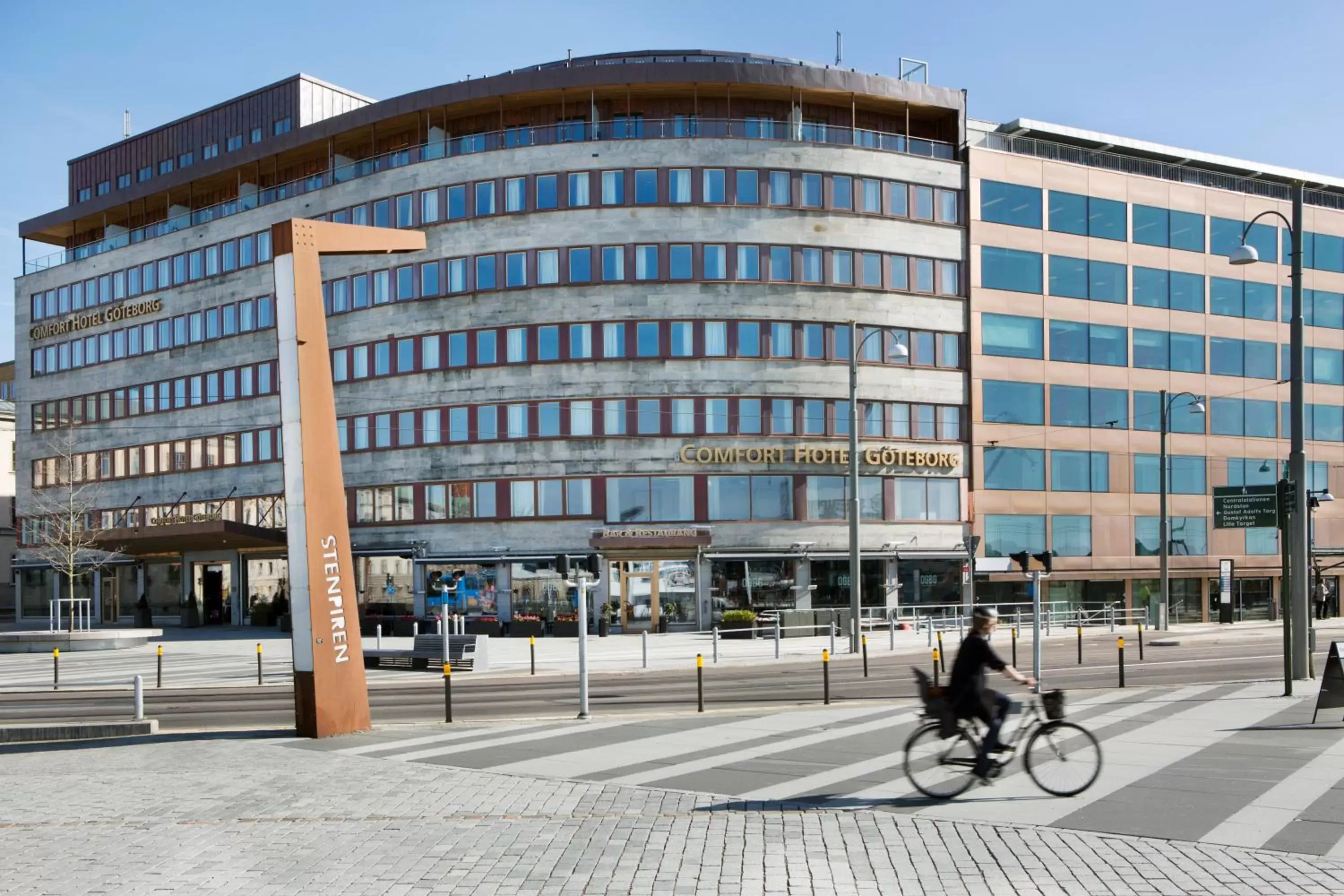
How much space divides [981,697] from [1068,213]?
45.5 m

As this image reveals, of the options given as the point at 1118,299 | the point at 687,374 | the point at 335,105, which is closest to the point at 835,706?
the point at 687,374

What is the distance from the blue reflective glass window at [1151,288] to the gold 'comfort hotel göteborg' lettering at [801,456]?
1261cm

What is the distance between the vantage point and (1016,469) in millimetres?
52031

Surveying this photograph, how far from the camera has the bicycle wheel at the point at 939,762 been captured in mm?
11289

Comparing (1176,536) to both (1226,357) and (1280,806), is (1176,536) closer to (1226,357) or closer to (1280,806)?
(1226,357)

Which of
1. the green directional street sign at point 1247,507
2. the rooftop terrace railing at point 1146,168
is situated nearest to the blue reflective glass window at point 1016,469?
the rooftop terrace railing at point 1146,168

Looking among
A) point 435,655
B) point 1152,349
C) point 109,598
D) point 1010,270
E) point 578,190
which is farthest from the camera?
point 109,598

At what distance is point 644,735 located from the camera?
635 inches

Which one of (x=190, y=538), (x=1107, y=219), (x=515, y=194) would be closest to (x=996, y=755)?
(x=515, y=194)

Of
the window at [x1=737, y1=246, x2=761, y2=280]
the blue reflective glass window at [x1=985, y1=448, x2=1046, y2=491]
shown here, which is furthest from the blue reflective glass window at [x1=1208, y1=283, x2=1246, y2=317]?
the window at [x1=737, y1=246, x2=761, y2=280]

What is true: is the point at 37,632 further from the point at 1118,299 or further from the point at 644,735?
the point at 1118,299

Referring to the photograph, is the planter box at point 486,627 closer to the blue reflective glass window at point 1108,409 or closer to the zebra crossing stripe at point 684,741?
the blue reflective glass window at point 1108,409

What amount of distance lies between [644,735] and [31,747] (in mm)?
7884

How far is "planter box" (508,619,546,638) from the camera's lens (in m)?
46.5
